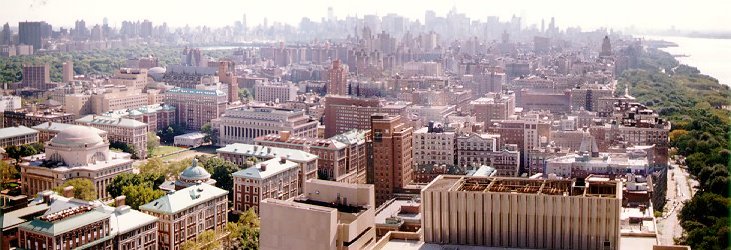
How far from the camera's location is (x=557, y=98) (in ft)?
69.9

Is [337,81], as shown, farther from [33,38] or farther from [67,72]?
[67,72]

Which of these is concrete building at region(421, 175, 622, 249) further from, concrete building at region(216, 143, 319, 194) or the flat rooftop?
concrete building at region(216, 143, 319, 194)

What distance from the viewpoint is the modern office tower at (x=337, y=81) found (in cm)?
2423

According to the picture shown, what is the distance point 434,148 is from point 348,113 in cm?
306

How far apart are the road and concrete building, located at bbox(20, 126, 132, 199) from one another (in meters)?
7.59

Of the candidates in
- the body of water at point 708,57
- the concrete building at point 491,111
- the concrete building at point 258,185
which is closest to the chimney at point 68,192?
the concrete building at point 258,185

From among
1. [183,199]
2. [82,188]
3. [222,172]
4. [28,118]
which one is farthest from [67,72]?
[183,199]

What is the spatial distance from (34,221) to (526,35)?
35574 millimetres

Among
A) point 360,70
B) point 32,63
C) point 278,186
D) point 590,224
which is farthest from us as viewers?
point 360,70

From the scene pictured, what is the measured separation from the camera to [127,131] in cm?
1641

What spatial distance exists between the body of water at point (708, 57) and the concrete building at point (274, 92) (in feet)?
35.5

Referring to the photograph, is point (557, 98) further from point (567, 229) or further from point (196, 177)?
point (567, 229)

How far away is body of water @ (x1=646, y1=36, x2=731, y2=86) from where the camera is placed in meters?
21.4

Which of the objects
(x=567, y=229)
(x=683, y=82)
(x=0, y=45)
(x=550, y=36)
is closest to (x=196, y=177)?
(x=567, y=229)
